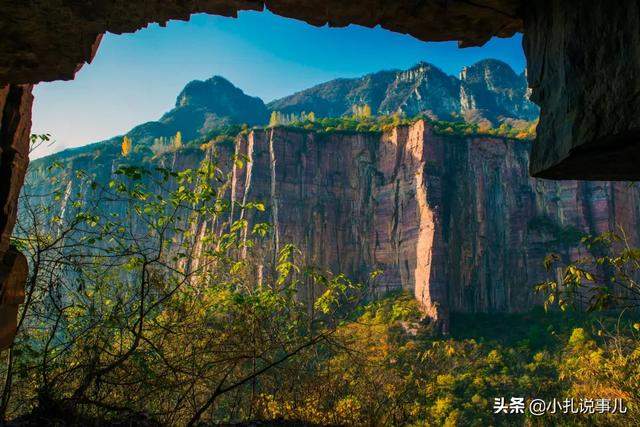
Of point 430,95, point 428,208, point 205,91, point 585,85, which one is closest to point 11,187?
point 585,85

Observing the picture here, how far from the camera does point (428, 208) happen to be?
47156 millimetres

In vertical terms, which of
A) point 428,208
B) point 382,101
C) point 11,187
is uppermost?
point 382,101

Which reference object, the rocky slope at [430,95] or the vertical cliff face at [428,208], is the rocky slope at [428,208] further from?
the rocky slope at [430,95]

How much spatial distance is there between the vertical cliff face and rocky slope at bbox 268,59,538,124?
3682cm

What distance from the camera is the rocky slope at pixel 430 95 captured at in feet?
310

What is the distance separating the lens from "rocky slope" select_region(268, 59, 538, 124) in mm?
94569

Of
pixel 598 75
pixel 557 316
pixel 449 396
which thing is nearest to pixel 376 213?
pixel 557 316

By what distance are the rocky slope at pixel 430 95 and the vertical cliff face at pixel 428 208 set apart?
36.8 m

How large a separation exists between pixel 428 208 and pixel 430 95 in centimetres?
5732

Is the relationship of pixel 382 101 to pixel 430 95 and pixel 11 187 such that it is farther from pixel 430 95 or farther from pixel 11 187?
pixel 11 187

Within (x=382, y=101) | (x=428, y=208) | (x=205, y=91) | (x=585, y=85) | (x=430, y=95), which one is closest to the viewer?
(x=585, y=85)

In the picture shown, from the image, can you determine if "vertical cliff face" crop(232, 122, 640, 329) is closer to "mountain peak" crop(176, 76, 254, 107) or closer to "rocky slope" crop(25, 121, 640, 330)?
"rocky slope" crop(25, 121, 640, 330)

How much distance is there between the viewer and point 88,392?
3645 millimetres

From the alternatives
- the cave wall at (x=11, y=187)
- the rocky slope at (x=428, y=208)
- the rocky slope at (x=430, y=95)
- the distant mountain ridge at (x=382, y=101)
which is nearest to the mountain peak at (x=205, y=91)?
the distant mountain ridge at (x=382, y=101)
